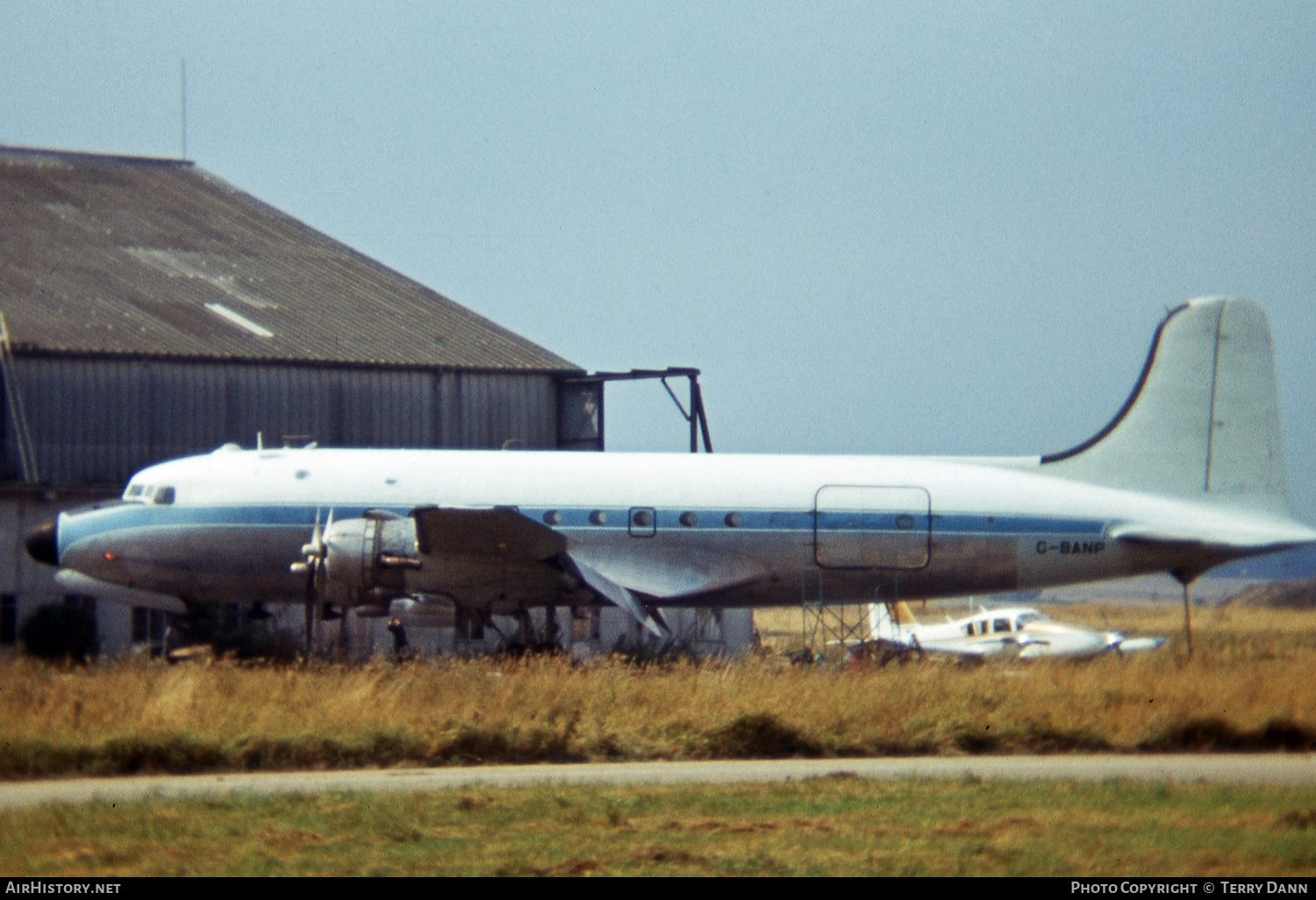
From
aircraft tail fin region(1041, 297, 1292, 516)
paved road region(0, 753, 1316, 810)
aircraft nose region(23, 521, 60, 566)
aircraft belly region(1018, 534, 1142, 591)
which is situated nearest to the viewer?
paved road region(0, 753, 1316, 810)

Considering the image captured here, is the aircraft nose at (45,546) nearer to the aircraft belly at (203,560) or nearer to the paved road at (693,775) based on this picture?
the aircraft belly at (203,560)

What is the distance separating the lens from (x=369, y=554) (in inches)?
805

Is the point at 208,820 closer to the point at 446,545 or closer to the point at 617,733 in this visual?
the point at 617,733

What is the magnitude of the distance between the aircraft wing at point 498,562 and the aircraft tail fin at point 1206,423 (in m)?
8.02

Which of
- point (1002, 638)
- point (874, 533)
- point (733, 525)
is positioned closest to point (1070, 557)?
point (874, 533)

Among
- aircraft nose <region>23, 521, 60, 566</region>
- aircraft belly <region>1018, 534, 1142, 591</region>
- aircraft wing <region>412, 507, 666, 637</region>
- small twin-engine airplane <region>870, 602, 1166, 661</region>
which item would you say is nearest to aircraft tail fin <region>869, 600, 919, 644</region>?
small twin-engine airplane <region>870, 602, 1166, 661</region>

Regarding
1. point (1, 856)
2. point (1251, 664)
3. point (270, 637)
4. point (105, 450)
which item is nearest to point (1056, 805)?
point (1, 856)

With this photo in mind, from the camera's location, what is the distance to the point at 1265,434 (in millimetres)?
22500

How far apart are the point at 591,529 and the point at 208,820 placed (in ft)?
39.3

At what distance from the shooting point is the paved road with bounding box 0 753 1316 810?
12039 mm

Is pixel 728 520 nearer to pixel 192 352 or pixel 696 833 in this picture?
pixel 696 833

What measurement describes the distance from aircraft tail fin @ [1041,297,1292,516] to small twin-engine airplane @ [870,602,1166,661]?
5.57 metres

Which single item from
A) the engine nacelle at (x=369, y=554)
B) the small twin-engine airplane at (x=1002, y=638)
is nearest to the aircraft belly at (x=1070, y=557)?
the small twin-engine airplane at (x=1002, y=638)

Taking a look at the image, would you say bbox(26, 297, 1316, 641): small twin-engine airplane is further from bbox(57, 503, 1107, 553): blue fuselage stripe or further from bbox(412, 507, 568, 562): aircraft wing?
bbox(412, 507, 568, 562): aircraft wing
